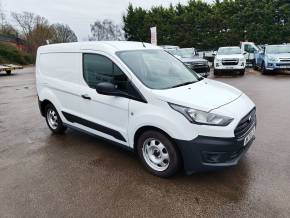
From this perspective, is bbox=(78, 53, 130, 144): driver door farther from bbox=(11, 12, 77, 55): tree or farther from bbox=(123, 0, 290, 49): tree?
bbox=(11, 12, 77, 55): tree

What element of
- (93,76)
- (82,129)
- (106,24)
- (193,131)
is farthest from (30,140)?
(106,24)

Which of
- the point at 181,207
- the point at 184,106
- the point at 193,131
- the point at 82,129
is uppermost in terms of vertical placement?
the point at 184,106

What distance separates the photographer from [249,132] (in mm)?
4066

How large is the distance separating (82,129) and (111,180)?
59.2 inches

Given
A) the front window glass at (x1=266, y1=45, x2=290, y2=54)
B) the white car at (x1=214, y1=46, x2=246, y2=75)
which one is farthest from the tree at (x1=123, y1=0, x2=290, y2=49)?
the white car at (x1=214, y1=46, x2=246, y2=75)

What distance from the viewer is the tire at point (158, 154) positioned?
3910 millimetres

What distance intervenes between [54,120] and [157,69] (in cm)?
273

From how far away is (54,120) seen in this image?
20.6 feet

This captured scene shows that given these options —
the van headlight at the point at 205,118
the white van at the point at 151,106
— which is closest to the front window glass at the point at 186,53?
the white van at the point at 151,106

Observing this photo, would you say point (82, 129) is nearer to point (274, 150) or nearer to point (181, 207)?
point (181, 207)

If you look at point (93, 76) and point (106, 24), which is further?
point (106, 24)

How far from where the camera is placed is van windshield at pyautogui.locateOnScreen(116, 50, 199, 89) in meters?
4.40

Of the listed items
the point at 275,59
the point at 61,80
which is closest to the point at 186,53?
the point at 275,59

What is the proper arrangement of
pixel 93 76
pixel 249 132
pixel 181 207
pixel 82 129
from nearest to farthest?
pixel 181 207 → pixel 249 132 → pixel 93 76 → pixel 82 129
